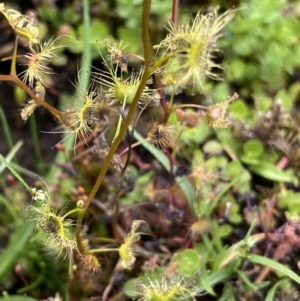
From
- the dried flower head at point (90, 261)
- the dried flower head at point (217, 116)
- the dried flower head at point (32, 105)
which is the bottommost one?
the dried flower head at point (90, 261)

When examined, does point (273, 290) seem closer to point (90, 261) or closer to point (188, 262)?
point (188, 262)

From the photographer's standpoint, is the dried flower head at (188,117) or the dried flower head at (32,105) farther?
the dried flower head at (188,117)

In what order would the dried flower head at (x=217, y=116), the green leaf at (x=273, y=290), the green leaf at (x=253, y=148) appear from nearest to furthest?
the dried flower head at (x=217, y=116), the green leaf at (x=273, y=290), the green leaf at (x=253, y=148)

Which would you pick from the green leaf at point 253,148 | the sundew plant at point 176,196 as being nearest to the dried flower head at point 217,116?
the sundew plant at point 176,196

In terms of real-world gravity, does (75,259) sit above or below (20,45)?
below

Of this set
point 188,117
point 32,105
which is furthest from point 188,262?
point 32,105

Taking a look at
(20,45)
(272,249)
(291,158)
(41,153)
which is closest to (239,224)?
(272,249)

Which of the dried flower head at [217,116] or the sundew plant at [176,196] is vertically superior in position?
the dried flower head at [217,116]

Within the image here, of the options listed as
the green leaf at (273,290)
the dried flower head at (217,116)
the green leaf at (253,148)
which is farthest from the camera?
the green leaf at (253,148)

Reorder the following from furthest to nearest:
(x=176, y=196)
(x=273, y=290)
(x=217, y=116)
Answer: (x=176, y=196) → (x=273, y=290) → (x=217, y=116)

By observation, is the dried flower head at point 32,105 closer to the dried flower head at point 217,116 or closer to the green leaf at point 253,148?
the dried flower head at point 217,116

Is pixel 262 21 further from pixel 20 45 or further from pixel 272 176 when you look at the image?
pixel 20 45
